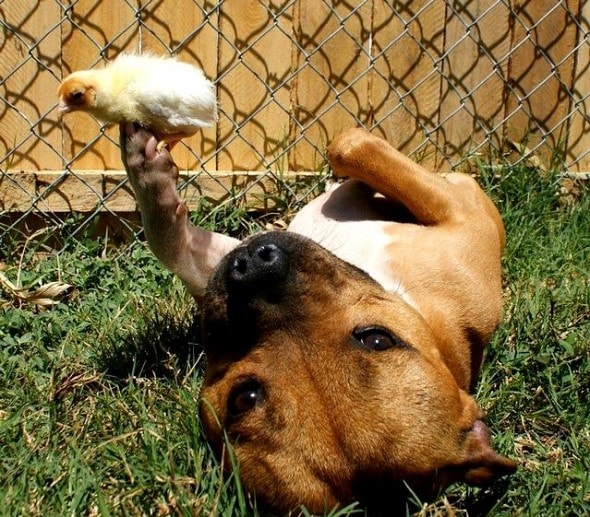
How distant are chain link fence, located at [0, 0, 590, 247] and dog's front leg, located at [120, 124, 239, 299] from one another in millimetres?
997

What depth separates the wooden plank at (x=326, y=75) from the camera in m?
4.87

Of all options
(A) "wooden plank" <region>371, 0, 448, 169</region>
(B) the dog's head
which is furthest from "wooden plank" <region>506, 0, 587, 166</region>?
(B) the dog's head

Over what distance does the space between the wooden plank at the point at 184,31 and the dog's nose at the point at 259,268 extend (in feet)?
6.59

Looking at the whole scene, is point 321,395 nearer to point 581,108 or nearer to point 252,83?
point 252,83

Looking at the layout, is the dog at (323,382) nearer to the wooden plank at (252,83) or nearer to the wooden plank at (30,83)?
the wooden plank at (30,83)

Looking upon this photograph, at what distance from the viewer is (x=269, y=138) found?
4.95 m

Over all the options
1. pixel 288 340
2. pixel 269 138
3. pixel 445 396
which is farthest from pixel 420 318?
pixel 269 138

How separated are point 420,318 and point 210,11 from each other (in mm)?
2168

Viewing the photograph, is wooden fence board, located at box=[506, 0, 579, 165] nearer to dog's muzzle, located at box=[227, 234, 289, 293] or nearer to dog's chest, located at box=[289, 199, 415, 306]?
dog's chest, located at box=[289, 199, 415, 306]

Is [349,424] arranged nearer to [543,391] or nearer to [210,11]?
[543,391]

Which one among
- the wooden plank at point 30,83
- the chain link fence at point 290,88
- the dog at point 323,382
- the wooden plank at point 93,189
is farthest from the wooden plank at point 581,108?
the wooden plank at point 30,83

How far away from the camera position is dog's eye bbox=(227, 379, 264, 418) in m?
2.82

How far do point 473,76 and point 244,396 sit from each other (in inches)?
118

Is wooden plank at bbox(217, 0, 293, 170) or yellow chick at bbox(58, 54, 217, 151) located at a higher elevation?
yellow chick at bbox(58, 54, 217, 151)
